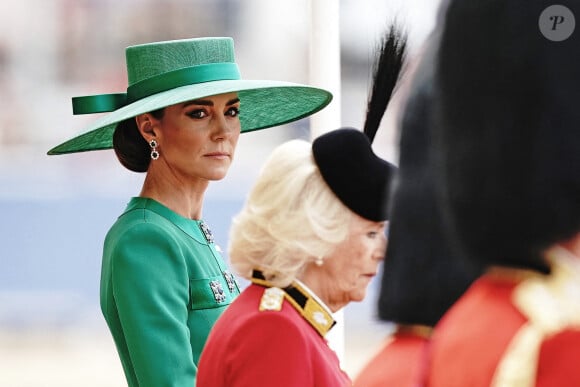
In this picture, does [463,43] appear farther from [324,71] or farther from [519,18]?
[324,71]

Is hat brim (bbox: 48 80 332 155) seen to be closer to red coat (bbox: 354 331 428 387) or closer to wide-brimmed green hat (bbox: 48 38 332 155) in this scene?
wide-brimmed green hat (bbox: 48 38 332 155)

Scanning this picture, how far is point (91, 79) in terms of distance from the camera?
4.49 meters

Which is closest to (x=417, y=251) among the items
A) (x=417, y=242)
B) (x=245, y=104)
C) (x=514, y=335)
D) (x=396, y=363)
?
(x=417, y=242)

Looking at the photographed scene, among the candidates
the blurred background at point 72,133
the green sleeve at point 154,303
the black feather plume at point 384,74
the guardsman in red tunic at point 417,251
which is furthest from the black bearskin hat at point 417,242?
the blurred background at point 72,133

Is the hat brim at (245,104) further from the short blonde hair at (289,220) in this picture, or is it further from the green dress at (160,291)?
the short blonde hair at (289,220)

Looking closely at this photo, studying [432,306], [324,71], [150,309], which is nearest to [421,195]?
[432,306]

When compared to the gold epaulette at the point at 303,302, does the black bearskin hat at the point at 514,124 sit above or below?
above

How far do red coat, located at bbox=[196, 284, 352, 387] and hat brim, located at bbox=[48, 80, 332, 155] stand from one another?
54cm

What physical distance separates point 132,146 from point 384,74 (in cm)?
71

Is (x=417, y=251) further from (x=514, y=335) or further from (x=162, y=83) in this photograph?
(x=162, y=83)

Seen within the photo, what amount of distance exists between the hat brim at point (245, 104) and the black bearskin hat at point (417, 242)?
3.10 feet

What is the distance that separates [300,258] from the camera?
A: 1.51 metres

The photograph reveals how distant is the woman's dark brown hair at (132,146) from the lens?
2037 mm

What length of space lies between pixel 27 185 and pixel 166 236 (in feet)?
8.88
